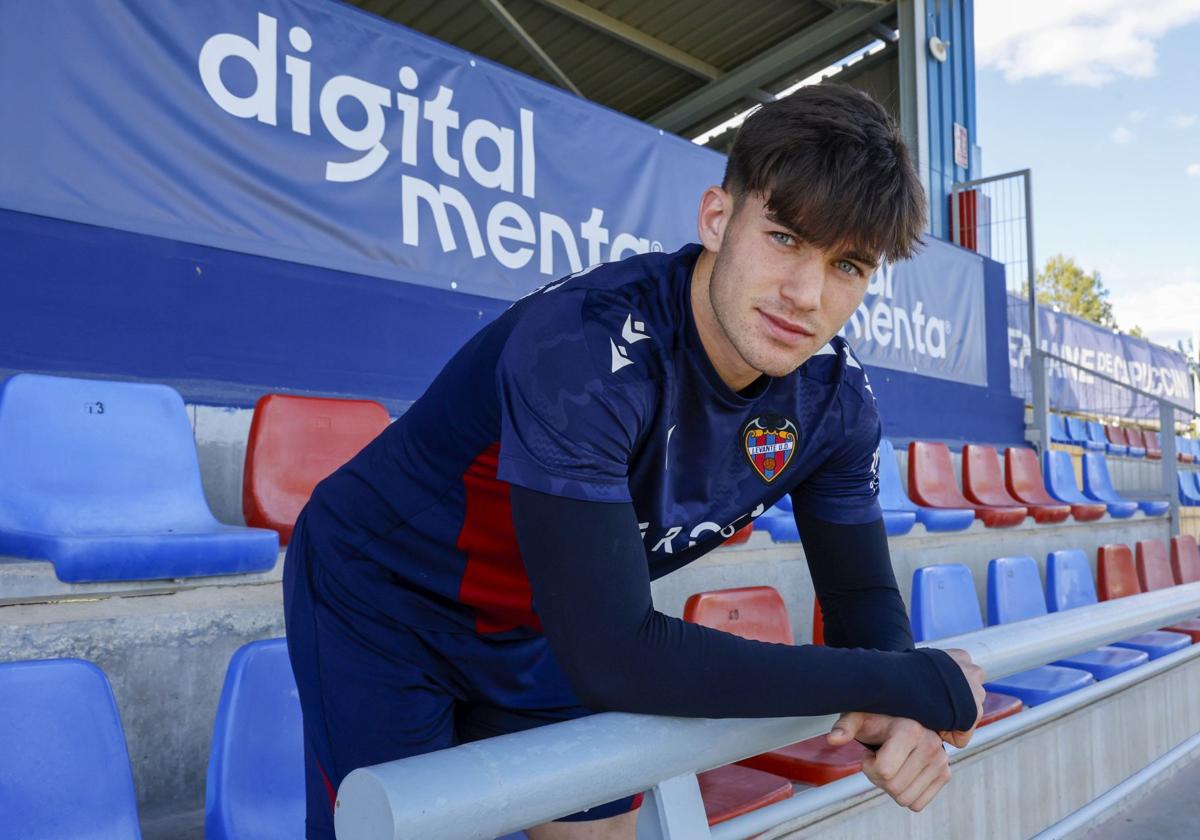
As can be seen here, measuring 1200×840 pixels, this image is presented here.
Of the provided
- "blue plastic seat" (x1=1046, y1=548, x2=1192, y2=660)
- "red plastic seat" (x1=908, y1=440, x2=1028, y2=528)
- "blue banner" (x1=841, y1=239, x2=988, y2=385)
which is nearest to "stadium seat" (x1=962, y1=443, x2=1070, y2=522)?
"red plastic seat" (x1=908, y1=440, x2=1028, y2=528)

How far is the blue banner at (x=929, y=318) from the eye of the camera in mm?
5348

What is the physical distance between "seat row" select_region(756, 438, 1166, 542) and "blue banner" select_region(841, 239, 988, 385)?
0.67 meters

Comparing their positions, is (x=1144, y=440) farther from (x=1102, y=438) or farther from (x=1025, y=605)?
(x=1025, y=605)

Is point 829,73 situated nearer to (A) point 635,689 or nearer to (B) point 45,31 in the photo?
(B) point 45,31

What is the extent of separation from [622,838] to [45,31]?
8.14ft

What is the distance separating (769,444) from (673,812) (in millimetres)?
437

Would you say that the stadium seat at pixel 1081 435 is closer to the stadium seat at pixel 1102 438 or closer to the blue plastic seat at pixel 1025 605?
the stadium seat at pixel 1102 438

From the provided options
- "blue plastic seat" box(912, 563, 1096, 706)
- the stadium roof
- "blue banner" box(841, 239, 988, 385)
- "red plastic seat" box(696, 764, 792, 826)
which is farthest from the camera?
the stadium roof

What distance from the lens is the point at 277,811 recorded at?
1367 millimetres

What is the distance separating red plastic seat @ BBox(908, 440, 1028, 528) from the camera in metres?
4.55

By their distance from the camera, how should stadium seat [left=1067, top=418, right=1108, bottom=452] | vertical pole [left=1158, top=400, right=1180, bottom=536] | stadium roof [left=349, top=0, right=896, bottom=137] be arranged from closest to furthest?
vertical pole [left=1158, top=400, right=1180, bottom=536]
stadium seat [left=1067, top=418, right=1108, bottom=452]
stadium roof [left=349, top=0, right=896, bottom=137]

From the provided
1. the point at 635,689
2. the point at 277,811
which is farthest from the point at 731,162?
the point at 277,811

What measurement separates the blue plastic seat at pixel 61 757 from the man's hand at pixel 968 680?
0.99m

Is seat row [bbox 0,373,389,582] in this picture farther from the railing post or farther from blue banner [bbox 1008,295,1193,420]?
blue banner [bbox 1008,295,1193,420]
